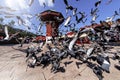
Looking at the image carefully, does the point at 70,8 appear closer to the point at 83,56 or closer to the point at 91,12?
the point at 91,12

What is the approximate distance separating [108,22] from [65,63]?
1560 mm

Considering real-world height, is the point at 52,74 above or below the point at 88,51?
below

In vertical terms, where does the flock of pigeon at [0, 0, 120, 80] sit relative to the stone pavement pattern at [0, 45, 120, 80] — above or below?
above

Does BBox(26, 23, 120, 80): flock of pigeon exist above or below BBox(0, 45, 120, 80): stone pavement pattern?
above

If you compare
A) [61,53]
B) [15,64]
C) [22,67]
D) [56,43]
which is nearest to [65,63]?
[61,53]

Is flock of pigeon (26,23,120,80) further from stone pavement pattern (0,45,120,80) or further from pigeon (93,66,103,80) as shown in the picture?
stone pavement pattern (0,45,120,80)

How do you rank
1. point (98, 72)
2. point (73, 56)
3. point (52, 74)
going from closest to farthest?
point (98, 72), point (52, 74), point (73, 56)

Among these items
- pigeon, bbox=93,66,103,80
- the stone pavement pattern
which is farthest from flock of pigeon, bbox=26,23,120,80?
the stone pavement pattern

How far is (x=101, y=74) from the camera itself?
3.89 m

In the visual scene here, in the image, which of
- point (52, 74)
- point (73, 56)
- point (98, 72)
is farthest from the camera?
A: point (73, 56)

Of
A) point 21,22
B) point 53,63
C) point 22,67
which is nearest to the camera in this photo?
point 21,22

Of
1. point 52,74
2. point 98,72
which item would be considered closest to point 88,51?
point 98,72

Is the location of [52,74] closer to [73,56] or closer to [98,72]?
[73,56]

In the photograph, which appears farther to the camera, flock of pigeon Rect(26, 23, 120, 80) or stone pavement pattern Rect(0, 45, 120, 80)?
flock of pigeon Rect(26, 23, 120, 80)
